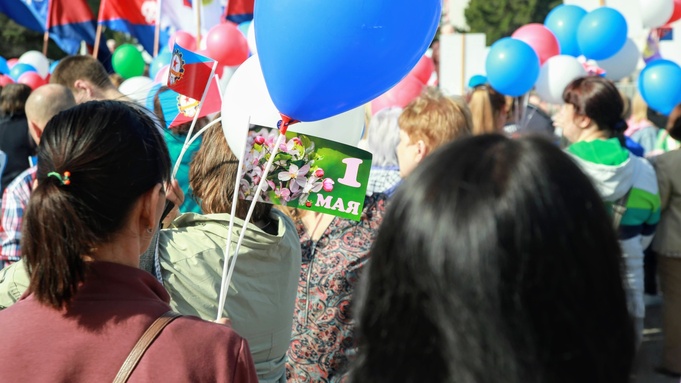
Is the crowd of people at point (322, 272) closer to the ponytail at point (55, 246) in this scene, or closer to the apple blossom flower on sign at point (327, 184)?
the ponytail at point (55, 246)

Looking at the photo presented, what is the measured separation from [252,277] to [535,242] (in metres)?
1.55

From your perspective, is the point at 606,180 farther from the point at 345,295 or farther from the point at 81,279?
the point at 81,279

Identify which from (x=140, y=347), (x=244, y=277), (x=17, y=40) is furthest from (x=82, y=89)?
(x=17, y=40)

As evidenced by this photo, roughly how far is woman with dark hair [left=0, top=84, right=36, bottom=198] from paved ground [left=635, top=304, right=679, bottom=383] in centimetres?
419

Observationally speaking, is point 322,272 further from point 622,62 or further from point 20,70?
point 20,70

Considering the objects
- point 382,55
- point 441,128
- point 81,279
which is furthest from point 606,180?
point 81,279

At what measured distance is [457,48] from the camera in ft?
26.7

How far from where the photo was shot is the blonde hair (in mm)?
3373

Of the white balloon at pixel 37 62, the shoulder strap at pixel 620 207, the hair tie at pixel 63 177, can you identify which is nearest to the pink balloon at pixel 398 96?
the shoulder strap at pixel 620 207

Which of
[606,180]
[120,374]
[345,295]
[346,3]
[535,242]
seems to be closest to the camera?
[535,242]

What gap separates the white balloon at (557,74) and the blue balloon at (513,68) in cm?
13

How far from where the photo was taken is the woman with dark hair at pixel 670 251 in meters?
5.03

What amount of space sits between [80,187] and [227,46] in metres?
5.24

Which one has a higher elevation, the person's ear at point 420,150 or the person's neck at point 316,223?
the person's ear at point 420,150
